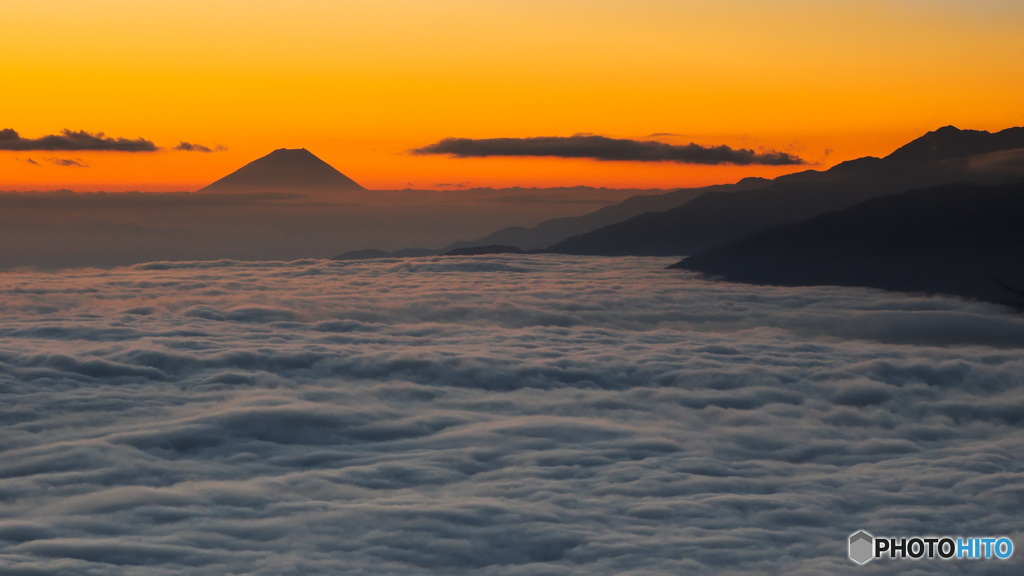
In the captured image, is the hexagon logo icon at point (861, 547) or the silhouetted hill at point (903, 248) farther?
the silhouetted hill at point (903, 248)

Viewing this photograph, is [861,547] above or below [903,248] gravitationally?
below

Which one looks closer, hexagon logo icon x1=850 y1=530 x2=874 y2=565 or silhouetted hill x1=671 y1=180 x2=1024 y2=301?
hexagon logo icon x1=850 y1=530 x2=874 y2=565

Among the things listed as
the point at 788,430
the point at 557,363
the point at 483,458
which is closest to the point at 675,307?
the point at 557,363

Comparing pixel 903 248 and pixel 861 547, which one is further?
pixel 903 248
